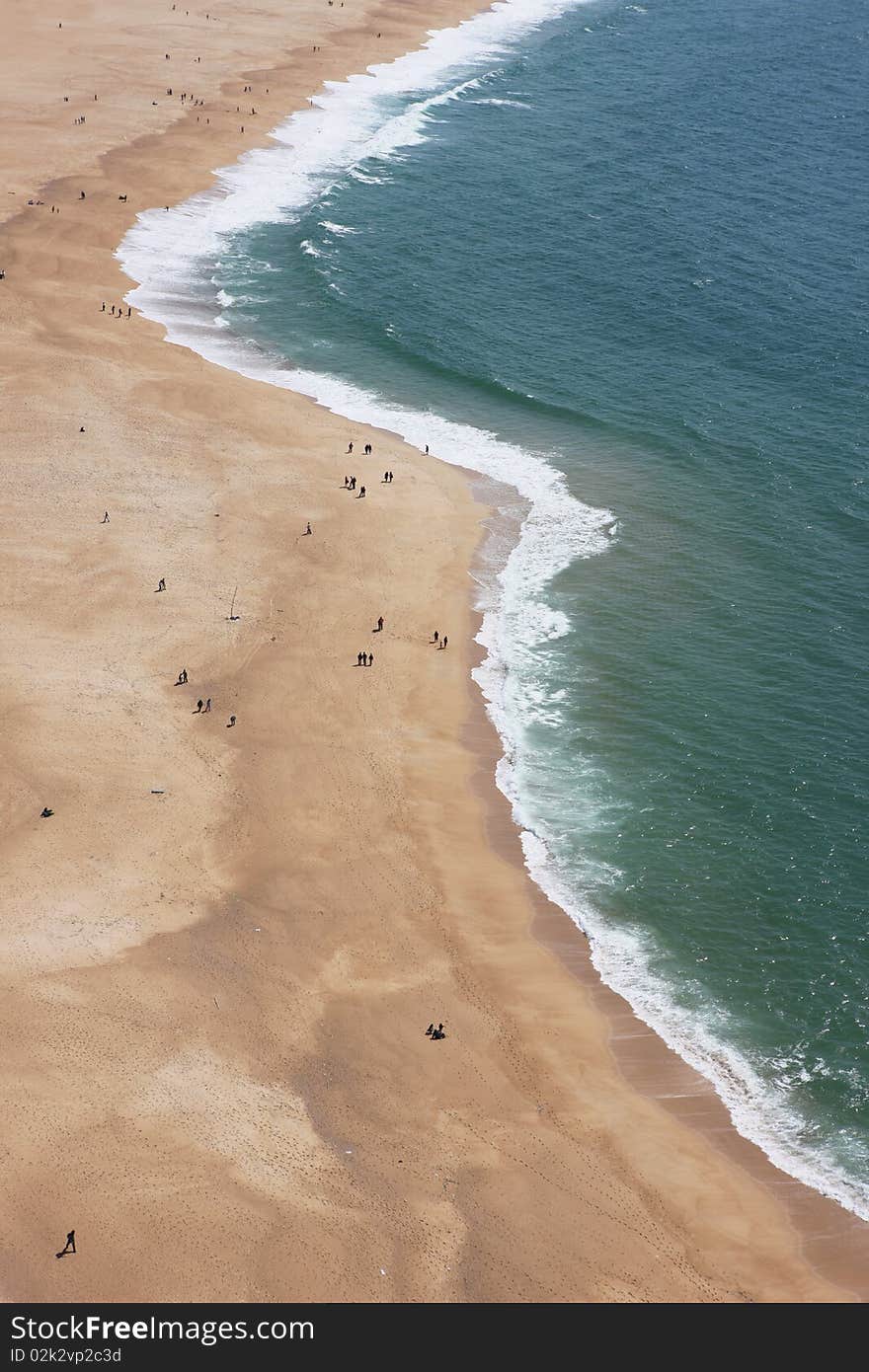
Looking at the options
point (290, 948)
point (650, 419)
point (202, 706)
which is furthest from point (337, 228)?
point (290, 948)

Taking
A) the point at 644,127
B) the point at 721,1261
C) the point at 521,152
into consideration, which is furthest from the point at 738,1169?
the point at 644,127

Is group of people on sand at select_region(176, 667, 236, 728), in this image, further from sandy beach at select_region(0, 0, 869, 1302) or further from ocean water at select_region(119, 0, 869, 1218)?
ocean water at select_region(119, 0, 869, 1218)

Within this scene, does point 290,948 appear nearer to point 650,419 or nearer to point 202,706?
point 202,706

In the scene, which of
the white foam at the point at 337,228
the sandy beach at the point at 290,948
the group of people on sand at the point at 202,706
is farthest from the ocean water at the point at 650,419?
the group of people on sand at the point at 202,706

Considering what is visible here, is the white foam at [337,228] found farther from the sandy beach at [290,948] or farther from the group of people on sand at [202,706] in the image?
the group of people on sand at [202,706]

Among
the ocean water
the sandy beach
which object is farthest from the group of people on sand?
the ocean water

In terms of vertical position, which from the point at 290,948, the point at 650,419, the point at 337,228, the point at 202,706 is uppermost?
the point at 337,228
